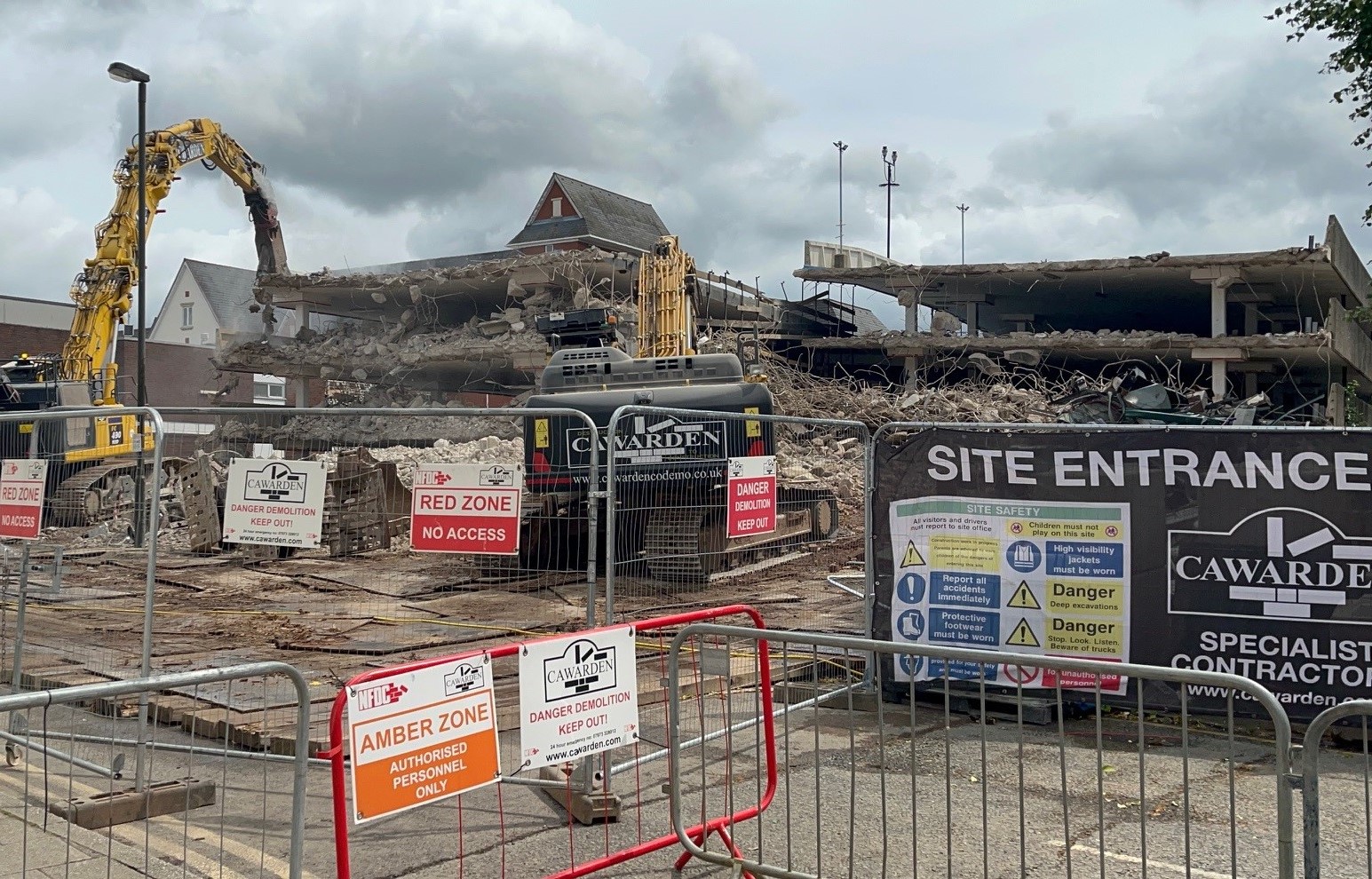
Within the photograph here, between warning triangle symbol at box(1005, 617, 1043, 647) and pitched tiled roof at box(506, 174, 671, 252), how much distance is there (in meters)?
48.2

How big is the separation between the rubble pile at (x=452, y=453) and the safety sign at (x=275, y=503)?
A: 7883 millimetres

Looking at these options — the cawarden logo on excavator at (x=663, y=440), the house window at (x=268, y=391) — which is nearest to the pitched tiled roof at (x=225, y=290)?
the house window at (x=268, y=391)

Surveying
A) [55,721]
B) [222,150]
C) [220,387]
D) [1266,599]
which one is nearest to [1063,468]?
[1266,599]

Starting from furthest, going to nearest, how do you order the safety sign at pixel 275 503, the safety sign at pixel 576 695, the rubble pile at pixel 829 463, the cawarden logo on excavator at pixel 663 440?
the rubble pile at pixel 829 463 → the cawarden logo on excavator at pixel 663 440 → the safety sign at pixel 275 503 → the safety sign at pixel 576 695

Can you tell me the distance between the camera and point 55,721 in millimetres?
8266

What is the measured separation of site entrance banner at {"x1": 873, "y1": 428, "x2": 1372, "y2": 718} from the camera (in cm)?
715

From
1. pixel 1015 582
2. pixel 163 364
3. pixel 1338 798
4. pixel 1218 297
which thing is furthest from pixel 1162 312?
pixel 163 364

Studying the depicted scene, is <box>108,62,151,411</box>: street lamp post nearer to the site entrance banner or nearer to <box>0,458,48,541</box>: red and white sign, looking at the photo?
<box>0,458,48,541</box>: red and white sign

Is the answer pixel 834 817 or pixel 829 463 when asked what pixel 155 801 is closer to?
pixel 834 817

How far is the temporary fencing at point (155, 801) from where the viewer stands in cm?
423

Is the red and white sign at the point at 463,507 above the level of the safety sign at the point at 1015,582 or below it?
above

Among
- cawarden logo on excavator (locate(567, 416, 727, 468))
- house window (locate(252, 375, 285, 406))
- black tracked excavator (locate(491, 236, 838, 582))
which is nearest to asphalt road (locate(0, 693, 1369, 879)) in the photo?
black tracked excavator (locate(491, 236, 838, 582))

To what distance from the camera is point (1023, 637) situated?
7.75 m

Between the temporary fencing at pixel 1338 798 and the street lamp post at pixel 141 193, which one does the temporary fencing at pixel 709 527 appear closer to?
the temporary fencing at pixel 1338 798
